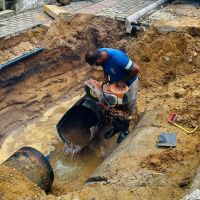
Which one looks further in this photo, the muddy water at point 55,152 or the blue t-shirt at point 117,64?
the muddy water at point 55,152

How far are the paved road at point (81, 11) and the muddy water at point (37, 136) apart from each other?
2.20 meters

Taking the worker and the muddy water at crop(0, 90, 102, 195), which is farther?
the muddy water at crop(0, 90, 102, 195)

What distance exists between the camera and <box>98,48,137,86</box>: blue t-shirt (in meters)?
7.11

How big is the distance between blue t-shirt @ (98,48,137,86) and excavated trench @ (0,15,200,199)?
1131 millimetres

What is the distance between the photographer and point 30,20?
33.4ft

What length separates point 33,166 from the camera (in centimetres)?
622

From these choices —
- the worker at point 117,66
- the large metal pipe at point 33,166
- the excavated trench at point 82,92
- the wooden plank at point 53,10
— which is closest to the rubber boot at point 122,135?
the excavated trench at point 82,92

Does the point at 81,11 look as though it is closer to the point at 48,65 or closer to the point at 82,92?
the point at 48,65

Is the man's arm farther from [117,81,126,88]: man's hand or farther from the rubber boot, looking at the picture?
the rubber boot

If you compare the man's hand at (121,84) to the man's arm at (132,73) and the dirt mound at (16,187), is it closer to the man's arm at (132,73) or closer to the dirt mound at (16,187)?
the man's arm at (132,73)

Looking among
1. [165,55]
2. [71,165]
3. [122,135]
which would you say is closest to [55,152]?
[71,165]

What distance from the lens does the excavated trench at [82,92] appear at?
244 inches

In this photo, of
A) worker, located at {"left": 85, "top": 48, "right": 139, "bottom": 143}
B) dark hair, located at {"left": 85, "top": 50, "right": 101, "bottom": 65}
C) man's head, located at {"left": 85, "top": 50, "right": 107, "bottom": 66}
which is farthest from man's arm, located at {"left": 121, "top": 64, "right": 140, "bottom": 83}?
dark hair, located at {"left": 85, "top": 50, "right": 101, "bottom": 65}

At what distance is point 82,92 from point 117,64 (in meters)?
2.96
